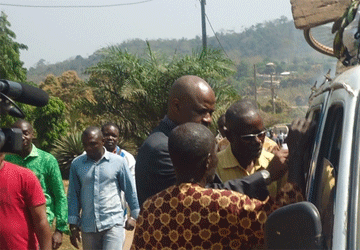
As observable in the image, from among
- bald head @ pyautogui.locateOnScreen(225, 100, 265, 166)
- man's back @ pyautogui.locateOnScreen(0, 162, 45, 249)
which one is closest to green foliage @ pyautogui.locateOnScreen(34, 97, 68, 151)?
man's back @ pyautogui.locateOnScreen(0, 162, 45, 249)

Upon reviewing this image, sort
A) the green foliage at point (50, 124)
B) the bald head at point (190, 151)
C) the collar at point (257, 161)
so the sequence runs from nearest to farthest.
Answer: the bald head at point (190, 151) → the collar at point (257, 161) → the green foliage at point (50, 124)

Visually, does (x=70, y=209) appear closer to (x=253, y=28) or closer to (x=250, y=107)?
(x=250, y=107)

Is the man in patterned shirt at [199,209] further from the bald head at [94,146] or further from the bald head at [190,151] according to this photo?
the bald head at [94,146]

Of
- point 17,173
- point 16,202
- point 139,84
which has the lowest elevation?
point 139,84

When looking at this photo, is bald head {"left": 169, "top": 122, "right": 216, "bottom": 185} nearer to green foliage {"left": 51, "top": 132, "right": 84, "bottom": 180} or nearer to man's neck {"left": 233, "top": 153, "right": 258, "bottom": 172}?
man's neck {"left": 233, "top": 153, "right": 258, "bottom": 172}

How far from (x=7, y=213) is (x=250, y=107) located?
6.02 feet

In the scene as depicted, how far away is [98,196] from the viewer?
7145 millimetres

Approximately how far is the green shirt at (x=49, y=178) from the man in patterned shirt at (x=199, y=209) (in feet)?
A: 11.4

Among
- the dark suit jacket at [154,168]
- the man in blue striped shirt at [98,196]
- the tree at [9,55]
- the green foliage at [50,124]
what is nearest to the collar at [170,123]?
the dark suit jacket at [154,168]

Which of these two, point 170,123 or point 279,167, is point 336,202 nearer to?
point 279,167

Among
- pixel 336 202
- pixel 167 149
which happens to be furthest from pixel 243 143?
pixel 336 202

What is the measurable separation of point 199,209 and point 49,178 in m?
3.85

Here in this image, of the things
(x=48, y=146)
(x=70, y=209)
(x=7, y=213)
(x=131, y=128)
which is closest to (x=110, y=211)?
(x=70, y=209)

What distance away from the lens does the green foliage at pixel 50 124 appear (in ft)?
71.7
